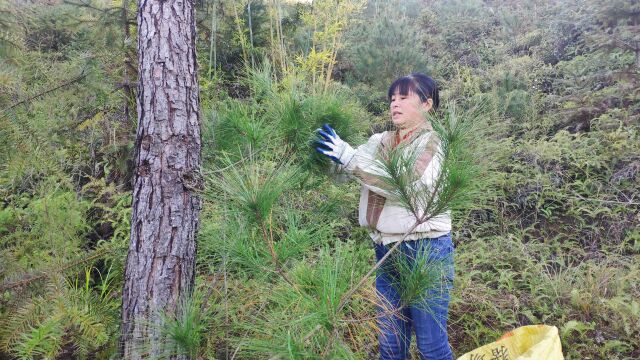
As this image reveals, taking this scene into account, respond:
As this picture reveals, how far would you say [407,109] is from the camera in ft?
5.71

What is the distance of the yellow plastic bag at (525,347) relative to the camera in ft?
6.64

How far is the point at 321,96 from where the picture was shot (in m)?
1.67

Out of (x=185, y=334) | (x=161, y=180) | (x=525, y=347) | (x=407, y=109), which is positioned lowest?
(x=525, y=347)

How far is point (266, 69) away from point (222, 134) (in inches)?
13.1

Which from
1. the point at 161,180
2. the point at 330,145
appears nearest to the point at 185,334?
the point at 161,180

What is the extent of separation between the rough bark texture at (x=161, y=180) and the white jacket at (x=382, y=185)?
638 millimetres

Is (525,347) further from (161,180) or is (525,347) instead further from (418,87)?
(161,180)

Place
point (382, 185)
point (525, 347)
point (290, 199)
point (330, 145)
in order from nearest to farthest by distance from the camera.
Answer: point (382, 185)
point (330, 145)
point (290, 199)
point (525, 347)

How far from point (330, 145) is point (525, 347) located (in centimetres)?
159

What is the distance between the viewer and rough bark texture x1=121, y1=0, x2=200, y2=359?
1.58 meters

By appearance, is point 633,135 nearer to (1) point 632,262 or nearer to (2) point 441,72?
(1) point 632,262

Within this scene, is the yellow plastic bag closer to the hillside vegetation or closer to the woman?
the woman

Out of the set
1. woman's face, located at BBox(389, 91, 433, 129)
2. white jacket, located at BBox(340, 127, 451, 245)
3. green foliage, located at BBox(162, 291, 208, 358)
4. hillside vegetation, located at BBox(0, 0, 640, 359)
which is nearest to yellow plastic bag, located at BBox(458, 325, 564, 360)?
hillside vegetation, located at BBox(0, 0, 640, 359)

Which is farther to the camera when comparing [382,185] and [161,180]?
[161,180]
